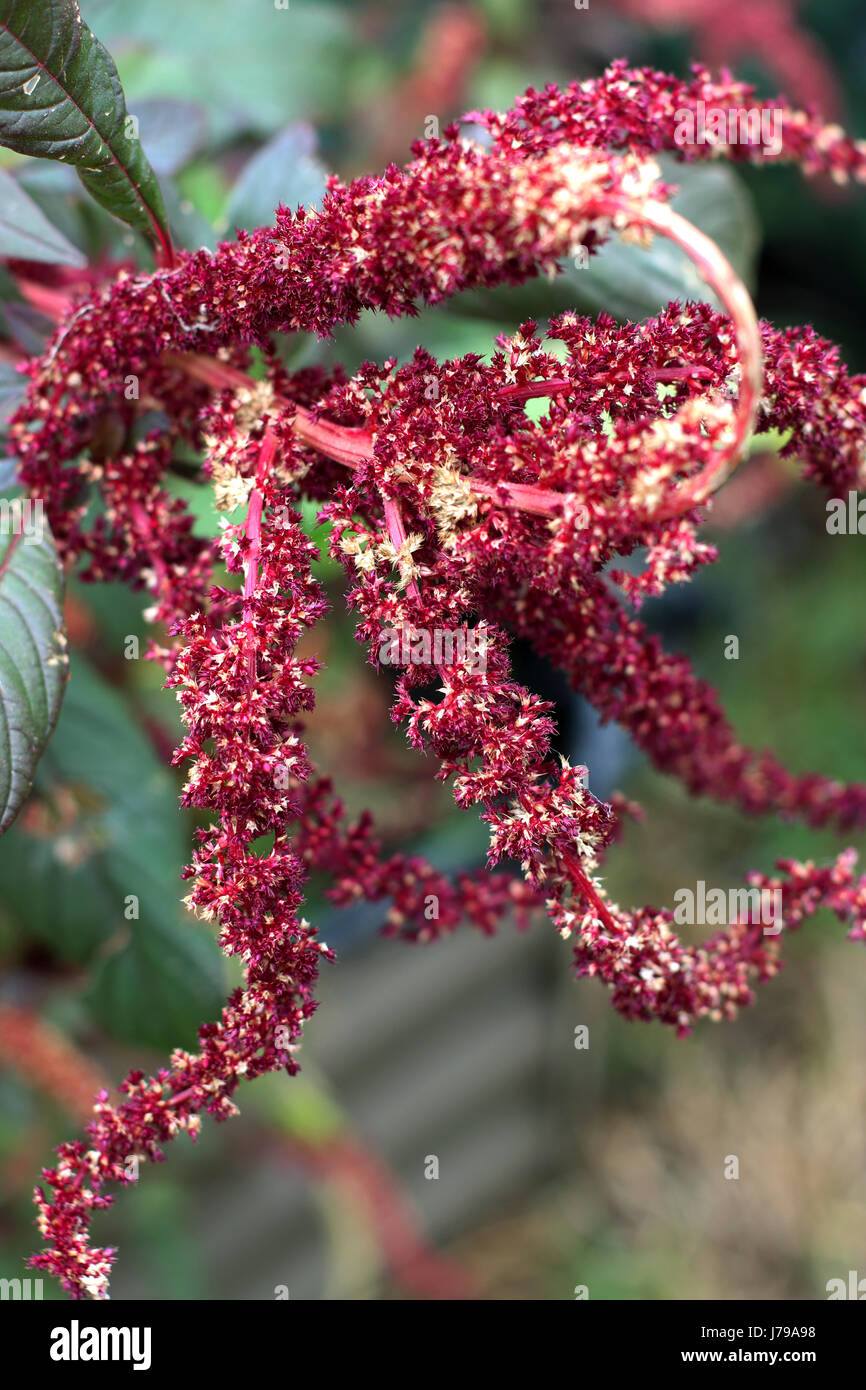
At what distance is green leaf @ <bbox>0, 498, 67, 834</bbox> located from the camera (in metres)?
0.54

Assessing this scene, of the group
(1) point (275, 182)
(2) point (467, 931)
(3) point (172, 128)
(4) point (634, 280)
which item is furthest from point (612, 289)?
(2) point (467, 931)

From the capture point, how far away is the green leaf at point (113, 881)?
87cm

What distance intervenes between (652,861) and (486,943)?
369 mm

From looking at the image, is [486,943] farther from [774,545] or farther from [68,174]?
[68,174]

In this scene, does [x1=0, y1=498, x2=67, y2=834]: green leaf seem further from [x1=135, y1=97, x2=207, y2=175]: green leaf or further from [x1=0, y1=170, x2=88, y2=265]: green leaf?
[x1=135, y1=97, x2=207, y2=175]: green leaf

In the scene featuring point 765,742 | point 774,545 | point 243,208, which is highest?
point 774,545

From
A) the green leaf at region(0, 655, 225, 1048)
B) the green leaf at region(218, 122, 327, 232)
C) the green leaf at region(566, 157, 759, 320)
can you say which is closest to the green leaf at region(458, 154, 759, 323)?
the green leaf at region(566, 157, 759, 320)

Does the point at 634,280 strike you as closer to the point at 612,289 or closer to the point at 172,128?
the point at 612,289

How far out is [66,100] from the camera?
0.50 metres

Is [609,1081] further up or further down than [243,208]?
further down
